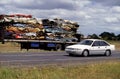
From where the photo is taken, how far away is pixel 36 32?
42.0 m

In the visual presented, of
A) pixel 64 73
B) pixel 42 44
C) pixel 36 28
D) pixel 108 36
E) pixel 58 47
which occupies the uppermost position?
pixel 36 28

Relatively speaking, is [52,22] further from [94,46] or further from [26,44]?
[94,46]

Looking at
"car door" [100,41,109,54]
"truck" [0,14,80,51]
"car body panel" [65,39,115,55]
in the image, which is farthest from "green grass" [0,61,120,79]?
"truck" [0,14,80,51]

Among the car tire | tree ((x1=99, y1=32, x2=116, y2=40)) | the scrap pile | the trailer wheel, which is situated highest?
the scrap pile

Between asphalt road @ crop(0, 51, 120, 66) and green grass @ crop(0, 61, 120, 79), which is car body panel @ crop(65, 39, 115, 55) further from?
green grass @ crop(0, 61, 120, 79)

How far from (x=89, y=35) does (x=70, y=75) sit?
33507 millimetres

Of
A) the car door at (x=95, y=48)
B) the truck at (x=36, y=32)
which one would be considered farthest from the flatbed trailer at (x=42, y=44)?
the car door at (x=95, y=48)

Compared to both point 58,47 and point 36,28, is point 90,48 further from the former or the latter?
point 36,28

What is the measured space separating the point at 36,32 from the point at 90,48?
12011 millimetres

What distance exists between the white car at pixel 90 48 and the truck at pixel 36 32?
996 centimetres

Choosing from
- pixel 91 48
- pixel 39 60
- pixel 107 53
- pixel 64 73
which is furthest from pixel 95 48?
pixel 64 73

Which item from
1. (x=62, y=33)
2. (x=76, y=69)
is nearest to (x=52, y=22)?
(x=62, y=33)

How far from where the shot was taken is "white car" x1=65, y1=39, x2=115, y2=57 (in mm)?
30400

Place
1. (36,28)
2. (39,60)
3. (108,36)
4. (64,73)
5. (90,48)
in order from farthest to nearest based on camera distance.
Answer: (108,36), (36,28), (90,48), (39,60), (64,73)
